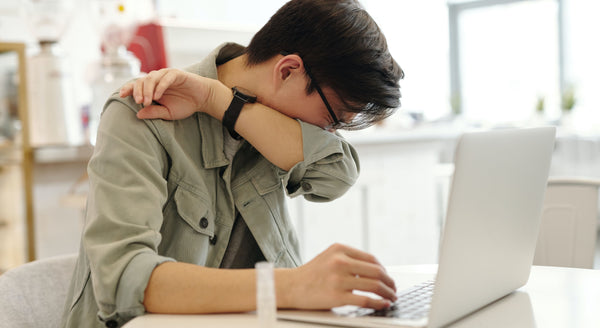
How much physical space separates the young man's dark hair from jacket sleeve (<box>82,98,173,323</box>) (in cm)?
25

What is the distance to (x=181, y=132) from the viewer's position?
0.96m

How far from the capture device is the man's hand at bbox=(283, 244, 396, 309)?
0.72 m

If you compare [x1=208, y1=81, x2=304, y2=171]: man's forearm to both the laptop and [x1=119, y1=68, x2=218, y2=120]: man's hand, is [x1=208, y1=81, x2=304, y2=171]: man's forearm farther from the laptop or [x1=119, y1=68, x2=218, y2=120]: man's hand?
the laptop

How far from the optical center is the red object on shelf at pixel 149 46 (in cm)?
279

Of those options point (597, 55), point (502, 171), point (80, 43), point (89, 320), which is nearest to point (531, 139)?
point (502, 171)

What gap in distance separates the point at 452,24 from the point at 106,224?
601 cm

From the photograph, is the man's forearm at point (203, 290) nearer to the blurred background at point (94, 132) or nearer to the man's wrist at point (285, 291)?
the man's wrist at point (285, 291)

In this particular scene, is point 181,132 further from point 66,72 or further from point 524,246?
point 66,72

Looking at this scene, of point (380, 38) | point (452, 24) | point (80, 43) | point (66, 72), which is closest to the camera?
point (380, 38)

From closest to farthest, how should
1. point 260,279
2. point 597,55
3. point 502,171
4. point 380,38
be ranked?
1. point 260,279
2. point 502,171
3. point 380,38
4. point 597,55

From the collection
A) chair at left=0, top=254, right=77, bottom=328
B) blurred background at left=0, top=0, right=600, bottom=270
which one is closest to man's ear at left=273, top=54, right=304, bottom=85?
chair at left=0, top=254, right=77, bottom=328

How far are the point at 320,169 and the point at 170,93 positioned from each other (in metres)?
0.26

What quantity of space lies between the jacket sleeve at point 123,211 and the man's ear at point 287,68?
210mm

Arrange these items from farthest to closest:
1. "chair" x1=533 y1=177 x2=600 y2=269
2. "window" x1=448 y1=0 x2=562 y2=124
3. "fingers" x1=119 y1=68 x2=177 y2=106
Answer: "window" x1=448 y1=0 x2=562 y2=124, "chair" x1=533 y1=177 x2=600 y2=269, "fingers" x1=119 y1=68 x2=177 y2=106
